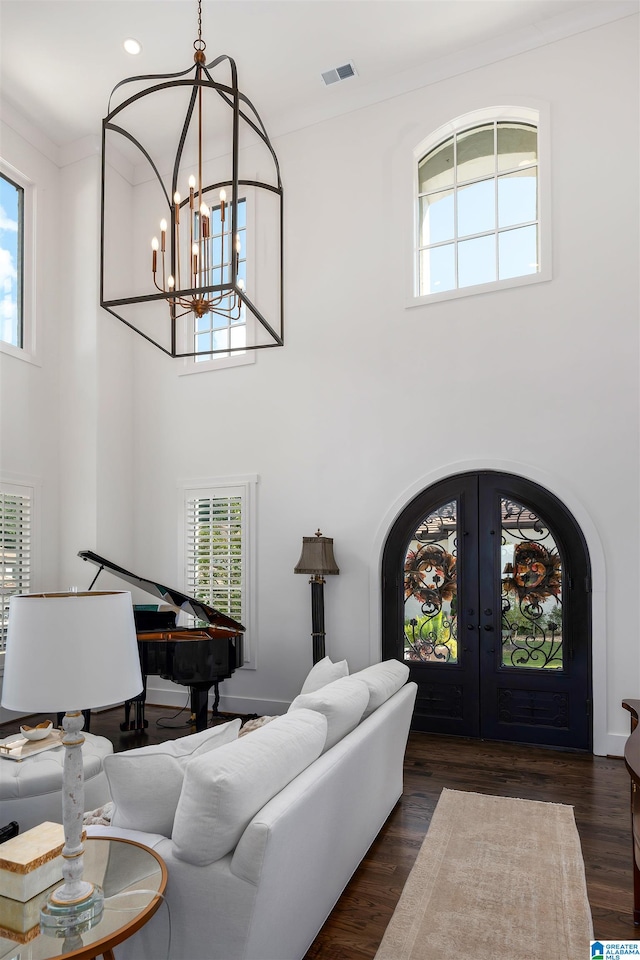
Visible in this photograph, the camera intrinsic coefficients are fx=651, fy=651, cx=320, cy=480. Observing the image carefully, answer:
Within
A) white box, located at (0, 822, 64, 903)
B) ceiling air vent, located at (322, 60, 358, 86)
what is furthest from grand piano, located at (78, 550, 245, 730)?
ceiling air vent, located at (322, 60, 358, 86)

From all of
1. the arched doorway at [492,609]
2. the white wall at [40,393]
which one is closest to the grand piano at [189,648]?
the white wall at [40,393]

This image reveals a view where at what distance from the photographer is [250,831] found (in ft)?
6.96

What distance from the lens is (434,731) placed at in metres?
5.70

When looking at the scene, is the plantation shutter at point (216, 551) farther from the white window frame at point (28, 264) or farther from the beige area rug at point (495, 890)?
the beige area rug at point (495, 890)

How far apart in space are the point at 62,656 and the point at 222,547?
4.96 meters

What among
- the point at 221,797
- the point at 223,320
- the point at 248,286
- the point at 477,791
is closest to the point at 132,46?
the point at 248,286

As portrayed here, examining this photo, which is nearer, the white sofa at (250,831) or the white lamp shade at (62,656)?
the white lamp shade at (62,656)

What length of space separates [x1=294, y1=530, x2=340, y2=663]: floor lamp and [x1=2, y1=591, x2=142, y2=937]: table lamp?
3.91 metres

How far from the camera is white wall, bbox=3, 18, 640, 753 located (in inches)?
209

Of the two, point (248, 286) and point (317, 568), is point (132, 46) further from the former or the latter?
point (317, 568)

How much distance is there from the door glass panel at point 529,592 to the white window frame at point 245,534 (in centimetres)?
248

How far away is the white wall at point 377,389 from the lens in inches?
209

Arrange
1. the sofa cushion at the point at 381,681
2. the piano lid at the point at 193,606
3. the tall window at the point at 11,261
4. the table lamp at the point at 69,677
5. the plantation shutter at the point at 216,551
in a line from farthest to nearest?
the plantation shutter at the point at 216,551, the tall window at the point at 11,261, the piano lid at the point at 193,606, the sofa cushion at the point at 381,681, the table lamp at the point at 69,677

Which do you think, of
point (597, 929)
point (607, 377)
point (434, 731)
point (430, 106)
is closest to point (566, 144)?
point (430, 106)
